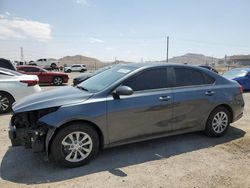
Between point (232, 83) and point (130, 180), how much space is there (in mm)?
3413

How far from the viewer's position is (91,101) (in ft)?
13.0

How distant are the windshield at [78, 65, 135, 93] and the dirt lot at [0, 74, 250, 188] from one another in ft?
3.87

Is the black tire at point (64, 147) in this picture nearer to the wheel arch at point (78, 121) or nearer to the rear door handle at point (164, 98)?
the wheel arch at point (78, 121)

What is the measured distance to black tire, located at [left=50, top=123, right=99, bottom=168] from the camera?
3.76m

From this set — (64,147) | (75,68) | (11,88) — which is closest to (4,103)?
(11,88)

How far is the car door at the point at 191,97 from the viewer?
474 cm

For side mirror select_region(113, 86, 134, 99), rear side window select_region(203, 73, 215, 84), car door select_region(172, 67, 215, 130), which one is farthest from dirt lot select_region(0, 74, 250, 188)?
rear side window select_region(203, 73, 215, 84)

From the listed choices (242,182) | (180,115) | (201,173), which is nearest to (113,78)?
(180,115)

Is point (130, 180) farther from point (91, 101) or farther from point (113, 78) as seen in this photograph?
point (113, 78)

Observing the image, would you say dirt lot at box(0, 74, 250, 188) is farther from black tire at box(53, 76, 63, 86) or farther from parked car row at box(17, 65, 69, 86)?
black tire at box(53, 76, 63, 86)

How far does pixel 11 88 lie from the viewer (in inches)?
292

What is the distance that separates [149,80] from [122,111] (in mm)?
850

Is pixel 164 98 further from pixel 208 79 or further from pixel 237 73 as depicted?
pixel 237 73

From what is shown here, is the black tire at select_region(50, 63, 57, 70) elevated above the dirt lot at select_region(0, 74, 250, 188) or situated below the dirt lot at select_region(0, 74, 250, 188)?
above
